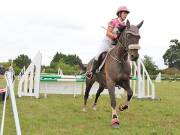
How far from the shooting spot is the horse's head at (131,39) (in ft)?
27.2

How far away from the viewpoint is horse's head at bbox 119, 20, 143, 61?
830 cm

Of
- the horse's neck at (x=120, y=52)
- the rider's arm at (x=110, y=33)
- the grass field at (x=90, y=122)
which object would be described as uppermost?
the rider's arm at (x=110, y=33)

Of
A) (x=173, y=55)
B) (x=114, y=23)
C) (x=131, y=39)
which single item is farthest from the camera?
(x=173, y=55)

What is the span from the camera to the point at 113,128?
8.39 metres

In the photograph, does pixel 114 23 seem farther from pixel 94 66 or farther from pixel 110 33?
pixel 94 66

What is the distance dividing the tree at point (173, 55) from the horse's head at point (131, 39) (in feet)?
368

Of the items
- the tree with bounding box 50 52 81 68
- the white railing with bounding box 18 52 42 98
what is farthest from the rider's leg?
the tree with bounding box 50 52 81 68

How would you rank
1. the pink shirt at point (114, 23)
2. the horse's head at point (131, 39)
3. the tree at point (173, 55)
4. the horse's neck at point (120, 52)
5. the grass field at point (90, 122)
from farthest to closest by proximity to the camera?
the tree at point (173, 55) → the pink shirt at point (114, 23) → the horse's neck at point (120, 52) → the horse's head at point (131, 39) → the grass field at point (90, 122)

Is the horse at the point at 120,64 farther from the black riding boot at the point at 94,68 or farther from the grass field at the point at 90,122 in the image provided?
the black riding boot at the point at 94,68

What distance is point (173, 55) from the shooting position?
12238cm

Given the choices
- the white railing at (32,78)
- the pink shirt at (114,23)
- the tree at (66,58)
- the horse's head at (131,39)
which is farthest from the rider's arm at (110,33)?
the tree at (66,58)

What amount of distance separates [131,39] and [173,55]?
11624cm

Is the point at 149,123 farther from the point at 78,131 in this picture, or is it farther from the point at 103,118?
the point at 78,131

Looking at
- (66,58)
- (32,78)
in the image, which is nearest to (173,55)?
(66,58)
